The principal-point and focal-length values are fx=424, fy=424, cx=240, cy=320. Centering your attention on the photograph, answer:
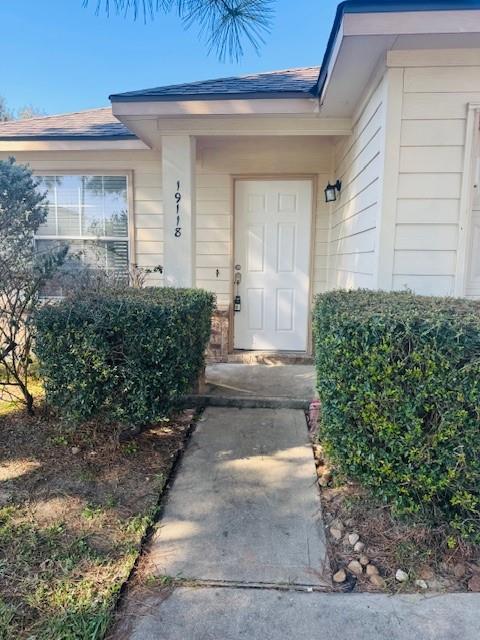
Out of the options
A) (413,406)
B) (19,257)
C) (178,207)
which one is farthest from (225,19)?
(413,406)

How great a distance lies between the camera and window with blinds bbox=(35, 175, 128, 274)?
18.3 ft

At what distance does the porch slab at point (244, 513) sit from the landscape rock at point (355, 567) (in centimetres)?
11

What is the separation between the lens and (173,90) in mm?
4172

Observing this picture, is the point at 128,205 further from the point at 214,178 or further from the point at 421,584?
the point at 421,584

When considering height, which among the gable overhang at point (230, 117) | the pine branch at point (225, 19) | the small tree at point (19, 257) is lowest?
the small tree at point (19, 257)

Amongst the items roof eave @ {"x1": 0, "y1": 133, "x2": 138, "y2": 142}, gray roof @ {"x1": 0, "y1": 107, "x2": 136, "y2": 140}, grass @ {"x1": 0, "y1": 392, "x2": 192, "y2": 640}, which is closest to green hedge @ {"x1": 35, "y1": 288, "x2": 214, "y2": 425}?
grass @ {"x1": 0, "y1": 392, "x2": 192, "y2": 640}

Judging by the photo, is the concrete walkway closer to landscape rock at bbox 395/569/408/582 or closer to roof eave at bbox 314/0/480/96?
landscape rock at bbox 395/569/408/582

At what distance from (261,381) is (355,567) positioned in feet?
8.54

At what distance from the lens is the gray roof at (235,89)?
394cm

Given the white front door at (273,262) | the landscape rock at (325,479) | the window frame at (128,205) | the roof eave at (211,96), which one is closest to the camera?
the landscape rock at (325,479)

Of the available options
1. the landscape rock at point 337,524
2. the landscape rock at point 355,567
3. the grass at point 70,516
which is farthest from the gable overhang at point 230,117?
the landscape rock at point 355,567

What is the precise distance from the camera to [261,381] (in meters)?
4.48

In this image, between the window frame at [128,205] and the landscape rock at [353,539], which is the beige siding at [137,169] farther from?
the landscape rock at [353,539]

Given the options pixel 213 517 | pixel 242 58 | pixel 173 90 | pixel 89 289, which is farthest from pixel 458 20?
pixel 213 517
